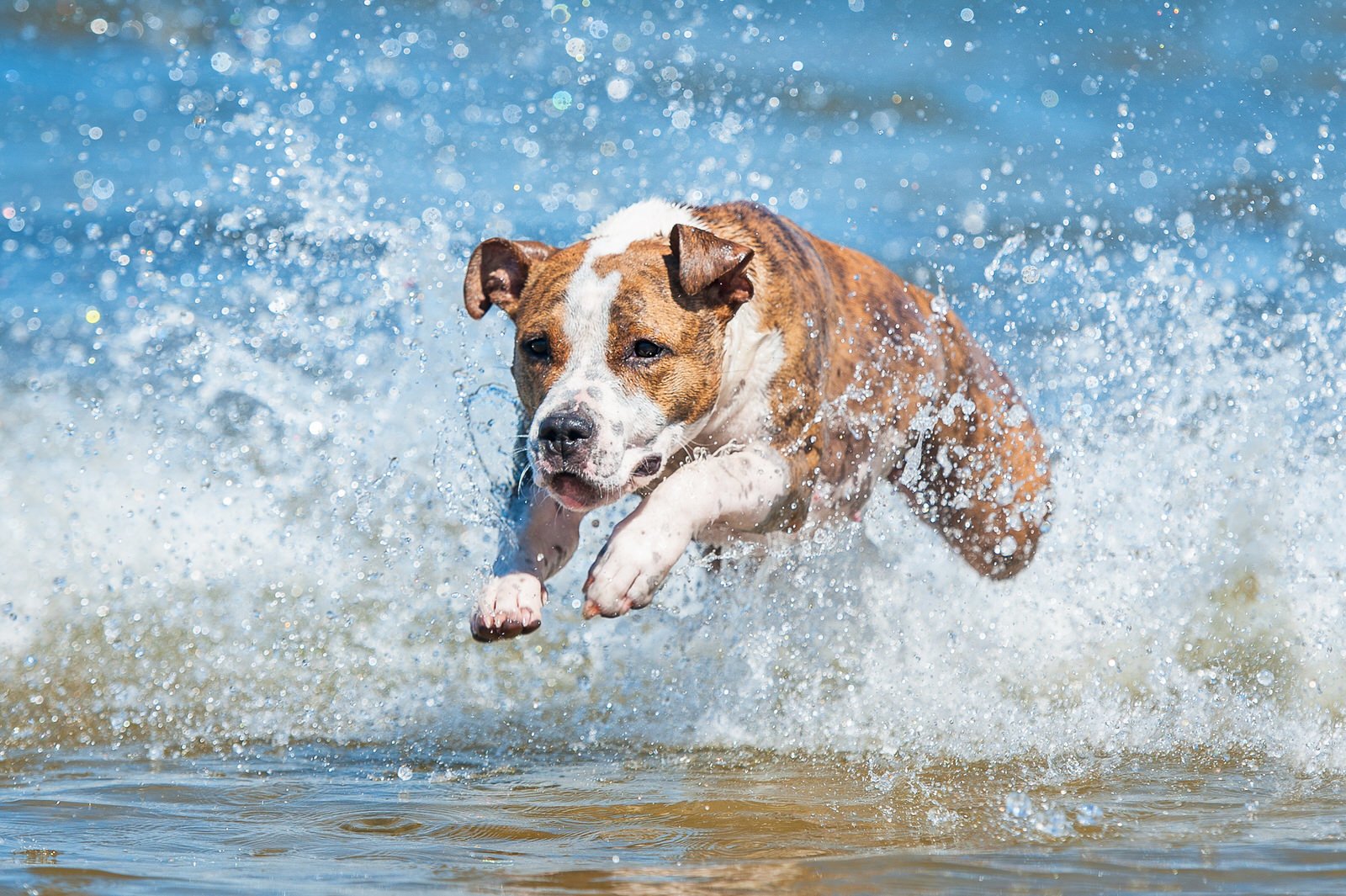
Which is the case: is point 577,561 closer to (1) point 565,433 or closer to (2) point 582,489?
(2) point 582,489

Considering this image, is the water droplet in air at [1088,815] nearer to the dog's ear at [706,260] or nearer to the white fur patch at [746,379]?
the white fur patch at [746,379]

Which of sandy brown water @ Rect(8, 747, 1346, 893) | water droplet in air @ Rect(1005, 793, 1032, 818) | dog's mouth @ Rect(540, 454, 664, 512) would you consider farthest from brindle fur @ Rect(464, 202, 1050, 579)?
water droplet in air @ Rect(1005, 793, 1032, 818)

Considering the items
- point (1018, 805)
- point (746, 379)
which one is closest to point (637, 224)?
point (746, 379)

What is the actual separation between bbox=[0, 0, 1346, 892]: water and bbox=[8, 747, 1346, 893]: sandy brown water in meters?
0.02

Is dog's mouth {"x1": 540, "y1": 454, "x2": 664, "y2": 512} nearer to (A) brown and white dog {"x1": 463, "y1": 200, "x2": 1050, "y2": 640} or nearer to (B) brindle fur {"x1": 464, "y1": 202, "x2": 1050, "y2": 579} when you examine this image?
(A) brown and white dog {"x1": 463, "y1": 200, "x2": 1050, "y2": 640}

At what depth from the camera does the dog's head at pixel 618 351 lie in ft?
13.2

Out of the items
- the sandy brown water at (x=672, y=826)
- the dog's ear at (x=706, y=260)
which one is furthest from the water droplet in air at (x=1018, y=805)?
the dog's ear at (x=706, y=260)

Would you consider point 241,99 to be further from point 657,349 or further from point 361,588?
point 657,349

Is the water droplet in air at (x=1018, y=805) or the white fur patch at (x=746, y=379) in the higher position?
the white fur patch at (x=746, y=379)

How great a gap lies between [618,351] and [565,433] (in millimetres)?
407

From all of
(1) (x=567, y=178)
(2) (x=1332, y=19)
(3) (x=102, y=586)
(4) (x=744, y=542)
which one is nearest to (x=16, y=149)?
(1) (x=567, y=178)

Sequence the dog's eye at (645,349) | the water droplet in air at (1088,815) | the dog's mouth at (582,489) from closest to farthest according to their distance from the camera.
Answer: the water droplet in air at (1088,815), the dog's mouth at (582,489), the dog's eye at (645,349)

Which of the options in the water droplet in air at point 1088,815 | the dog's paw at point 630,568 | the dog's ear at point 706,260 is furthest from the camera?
the dog's ear at point 706,260

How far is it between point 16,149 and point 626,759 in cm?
1173
